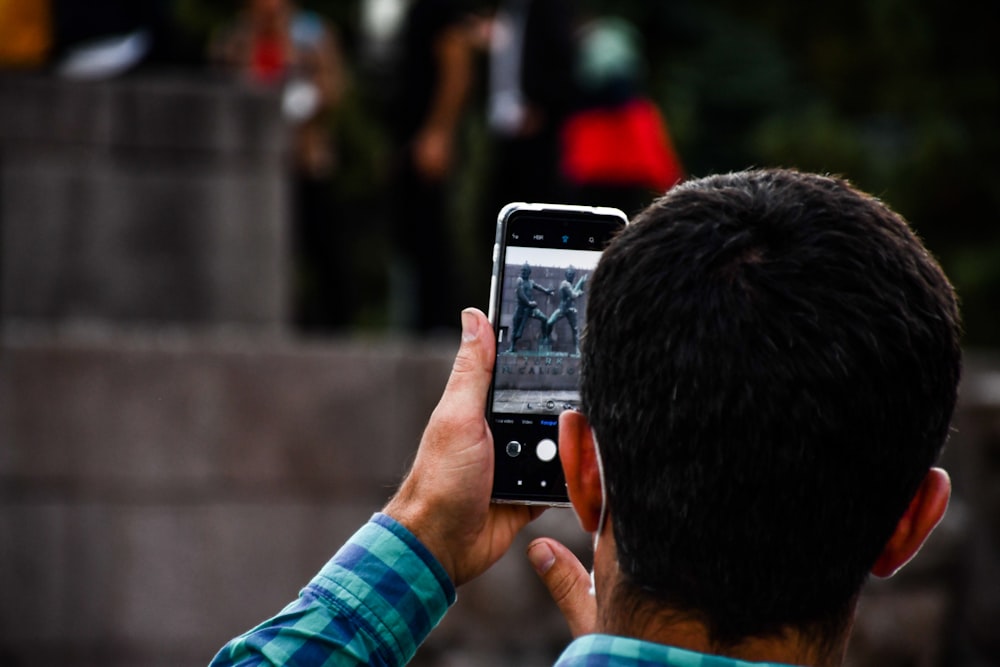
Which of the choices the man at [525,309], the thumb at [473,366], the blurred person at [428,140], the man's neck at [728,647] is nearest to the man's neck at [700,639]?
the man's neck at [728,647]

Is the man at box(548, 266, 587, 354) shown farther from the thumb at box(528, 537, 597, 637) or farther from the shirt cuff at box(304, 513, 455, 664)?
the shirt cuff at box(304, 513, 455, 664)

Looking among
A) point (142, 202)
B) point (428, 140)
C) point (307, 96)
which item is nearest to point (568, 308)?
point (142, 202)

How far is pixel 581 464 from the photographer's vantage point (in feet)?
4.95

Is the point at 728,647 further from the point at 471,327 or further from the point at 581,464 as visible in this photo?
the point at 471,327

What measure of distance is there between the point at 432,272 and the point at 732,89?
17096mm

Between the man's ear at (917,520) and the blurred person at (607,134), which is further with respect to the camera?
the blurred person at (607,134)

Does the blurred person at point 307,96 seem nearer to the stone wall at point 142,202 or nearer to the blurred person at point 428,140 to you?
the blurred person at point 428,140

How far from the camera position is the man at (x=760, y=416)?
4.37 ft

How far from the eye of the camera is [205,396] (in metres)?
5.73

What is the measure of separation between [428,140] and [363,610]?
5.59 m

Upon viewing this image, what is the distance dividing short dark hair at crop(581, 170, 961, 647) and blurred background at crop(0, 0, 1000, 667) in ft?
11.9

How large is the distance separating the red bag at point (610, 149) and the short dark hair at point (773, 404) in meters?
6.09

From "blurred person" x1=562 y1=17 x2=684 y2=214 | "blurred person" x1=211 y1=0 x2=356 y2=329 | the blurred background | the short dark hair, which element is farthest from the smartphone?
"blurred person" x1=211 y1=0 x2=356 y2=329

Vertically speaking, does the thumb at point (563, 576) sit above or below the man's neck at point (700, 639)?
below
